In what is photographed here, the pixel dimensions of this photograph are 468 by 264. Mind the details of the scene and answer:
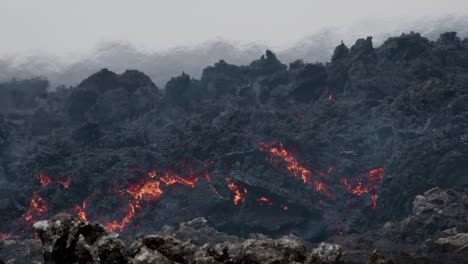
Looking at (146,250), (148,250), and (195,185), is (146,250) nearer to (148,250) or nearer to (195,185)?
(148,250)

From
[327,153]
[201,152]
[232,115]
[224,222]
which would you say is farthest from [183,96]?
[224,222]

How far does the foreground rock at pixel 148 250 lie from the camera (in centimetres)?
1636

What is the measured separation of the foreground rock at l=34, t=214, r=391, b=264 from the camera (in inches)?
644

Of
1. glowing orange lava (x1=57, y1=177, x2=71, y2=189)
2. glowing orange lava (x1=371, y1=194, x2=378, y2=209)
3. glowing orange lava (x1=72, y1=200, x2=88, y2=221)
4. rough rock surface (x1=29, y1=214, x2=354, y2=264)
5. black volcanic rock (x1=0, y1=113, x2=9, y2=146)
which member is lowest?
glowing orange lava (x1=72, y1=200, x2=88, y2=221)

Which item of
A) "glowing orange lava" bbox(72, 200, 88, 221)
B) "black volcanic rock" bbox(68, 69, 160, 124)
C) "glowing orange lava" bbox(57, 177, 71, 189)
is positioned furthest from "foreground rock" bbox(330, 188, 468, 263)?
"black volcanic rock" bbox(68, 69, 160, 124)

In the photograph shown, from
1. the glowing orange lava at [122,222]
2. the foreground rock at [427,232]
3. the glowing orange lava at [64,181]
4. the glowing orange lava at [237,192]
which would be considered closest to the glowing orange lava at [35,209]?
the glowing orange lava at [64,181]

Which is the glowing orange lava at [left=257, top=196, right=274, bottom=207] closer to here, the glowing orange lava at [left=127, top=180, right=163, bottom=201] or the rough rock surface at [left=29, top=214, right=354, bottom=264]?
the glowing orange lava at [left=127, top=180, right=163, bottom=201]

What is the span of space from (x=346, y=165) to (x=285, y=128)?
2031 centimetres

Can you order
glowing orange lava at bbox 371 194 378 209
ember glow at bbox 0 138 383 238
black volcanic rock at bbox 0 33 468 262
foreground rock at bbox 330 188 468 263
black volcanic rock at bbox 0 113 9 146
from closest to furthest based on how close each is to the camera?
foreground rock at bbox 330 188 468 263
black volcanic rock at bbox 0 33 468 262
glowing orange lava at bbox 371 194 378 209
ember glow at bbox 0 138 383 238
black volcanic rock at bbox 0 113 9 146

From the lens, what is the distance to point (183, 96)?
13962 centimetres

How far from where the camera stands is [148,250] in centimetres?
1694

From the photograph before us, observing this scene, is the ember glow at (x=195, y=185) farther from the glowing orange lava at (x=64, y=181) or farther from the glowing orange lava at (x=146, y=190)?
the glowing orange lava at (x=64, y=181)

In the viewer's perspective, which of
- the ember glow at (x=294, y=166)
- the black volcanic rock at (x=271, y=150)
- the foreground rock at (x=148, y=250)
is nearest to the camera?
the foreground rock at (x=148, y=250)

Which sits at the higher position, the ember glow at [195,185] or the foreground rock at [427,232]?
the foreground rock at [427,232]
